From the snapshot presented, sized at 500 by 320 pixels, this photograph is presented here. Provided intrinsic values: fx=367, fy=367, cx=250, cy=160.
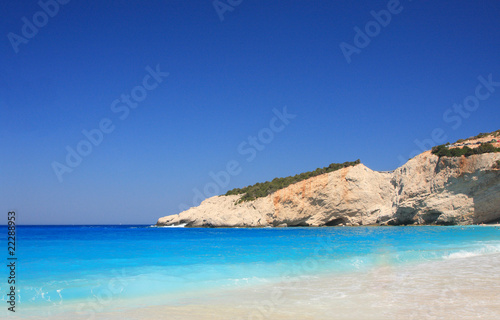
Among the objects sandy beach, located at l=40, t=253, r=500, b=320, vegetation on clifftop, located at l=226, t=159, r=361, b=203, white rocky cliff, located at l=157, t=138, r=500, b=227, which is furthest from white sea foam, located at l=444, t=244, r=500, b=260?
vegetation on clifftop, located at l=226, t=159, r=361, b=203

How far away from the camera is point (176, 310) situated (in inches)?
229

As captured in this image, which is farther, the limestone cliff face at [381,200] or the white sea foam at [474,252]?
the limestone cliff face at [381,200]

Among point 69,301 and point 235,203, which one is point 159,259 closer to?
point 69,301

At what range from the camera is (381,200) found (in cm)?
4450

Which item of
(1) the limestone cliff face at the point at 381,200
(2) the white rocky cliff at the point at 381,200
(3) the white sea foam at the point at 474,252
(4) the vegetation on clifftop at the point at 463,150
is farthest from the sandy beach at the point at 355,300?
(4) the vegetation on clifftop at the point at 463,150

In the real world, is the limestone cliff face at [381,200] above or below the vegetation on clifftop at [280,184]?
below

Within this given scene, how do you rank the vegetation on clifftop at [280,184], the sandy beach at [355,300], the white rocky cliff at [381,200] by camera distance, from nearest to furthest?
the sandy beach at [355,300] < the white rocky cliff at [381,200] < the vegetation on clifftop at [280,184]

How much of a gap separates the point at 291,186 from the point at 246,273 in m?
39.8

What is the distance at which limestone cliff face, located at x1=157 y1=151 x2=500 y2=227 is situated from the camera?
103 ft

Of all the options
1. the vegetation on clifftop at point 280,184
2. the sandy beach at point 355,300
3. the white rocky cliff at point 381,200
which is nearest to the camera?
the sandy beach at point 355,300

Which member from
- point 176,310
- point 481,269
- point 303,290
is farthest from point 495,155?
point 176,310

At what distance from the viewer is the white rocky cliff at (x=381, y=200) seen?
103ft

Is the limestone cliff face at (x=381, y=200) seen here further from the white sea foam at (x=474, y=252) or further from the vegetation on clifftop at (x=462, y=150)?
the white sea foam at (x=474, y=252)

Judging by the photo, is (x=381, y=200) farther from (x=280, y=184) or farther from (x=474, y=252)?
(x=474, y=252)
